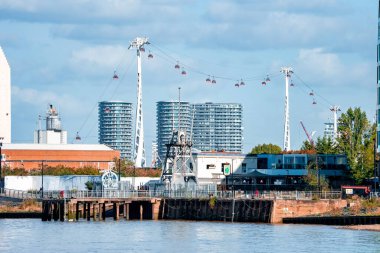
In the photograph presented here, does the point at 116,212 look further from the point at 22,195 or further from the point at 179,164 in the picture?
the point at 22,195

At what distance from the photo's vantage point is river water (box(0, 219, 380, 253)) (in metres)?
114

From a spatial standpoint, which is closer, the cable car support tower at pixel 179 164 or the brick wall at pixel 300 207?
the brick wall at pixel 300 207

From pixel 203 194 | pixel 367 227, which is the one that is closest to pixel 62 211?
pixel 203 194

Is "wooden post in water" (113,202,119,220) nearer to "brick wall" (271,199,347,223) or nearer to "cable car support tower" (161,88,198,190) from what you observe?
"cable car support tower" (161,88,198,190)

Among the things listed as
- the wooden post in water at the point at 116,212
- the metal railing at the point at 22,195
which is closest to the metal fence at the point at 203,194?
the wooden post in water at the point at 116,212

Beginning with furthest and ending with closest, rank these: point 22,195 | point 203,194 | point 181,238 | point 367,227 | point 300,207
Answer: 1. point 22,195
2. point 203,194
3. point 300,207
4. point 367,227
5. point 181,238

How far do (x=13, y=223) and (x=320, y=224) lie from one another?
3618cm

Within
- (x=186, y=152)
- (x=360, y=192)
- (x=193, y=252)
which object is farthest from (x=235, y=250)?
(x=186, y=152)

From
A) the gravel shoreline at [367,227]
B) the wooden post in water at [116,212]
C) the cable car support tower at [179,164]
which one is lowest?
the gravel shoreline at [367,227]

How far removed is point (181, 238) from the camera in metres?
126

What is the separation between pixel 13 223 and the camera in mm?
157125

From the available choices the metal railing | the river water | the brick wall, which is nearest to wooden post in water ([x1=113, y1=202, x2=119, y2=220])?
the river water

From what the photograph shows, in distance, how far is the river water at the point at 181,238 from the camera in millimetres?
114062

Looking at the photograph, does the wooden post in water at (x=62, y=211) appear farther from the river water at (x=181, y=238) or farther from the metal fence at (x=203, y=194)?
the river water at (x=181, y=238)
